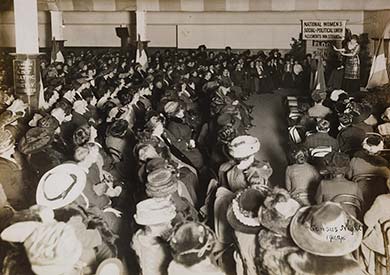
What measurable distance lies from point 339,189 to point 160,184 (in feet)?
2.25

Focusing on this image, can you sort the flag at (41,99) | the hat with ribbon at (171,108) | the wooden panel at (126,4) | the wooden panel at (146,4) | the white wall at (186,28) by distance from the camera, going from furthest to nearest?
the white wall at (186,28), the wooden panel at (146,4), the wooden panel at (126,4), the flag at (41,99), the hat with ribbon at (171,108)

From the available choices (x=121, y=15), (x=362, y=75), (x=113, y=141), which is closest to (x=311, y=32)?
(x=362, y=75)

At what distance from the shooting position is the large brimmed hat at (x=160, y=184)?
185 centimetres

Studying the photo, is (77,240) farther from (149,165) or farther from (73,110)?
(73,110)

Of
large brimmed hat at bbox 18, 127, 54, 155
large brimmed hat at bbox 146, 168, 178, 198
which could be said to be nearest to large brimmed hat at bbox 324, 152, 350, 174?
large brimmed hat at bbox 146, 168, 178, 198

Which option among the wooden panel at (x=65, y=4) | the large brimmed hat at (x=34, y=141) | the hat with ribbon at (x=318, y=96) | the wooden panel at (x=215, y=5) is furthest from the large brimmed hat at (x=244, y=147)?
the wooden panel at (x=65, y=4)

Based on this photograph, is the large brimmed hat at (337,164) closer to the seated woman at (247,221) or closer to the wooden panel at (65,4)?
the seated woman at (247,221)

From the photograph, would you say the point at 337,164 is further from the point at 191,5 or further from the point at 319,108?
the point at 191,5

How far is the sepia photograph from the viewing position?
1682 mm

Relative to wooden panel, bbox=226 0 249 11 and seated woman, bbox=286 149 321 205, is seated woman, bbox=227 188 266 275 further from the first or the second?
wooden panel, bbox=226 0 249 11

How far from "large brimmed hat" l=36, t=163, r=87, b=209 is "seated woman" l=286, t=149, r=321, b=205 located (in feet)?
2.82

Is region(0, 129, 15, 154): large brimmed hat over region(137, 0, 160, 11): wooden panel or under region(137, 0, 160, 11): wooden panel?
under

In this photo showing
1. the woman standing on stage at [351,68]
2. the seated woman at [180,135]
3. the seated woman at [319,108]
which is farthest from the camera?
the woman standing on stage at [351,68]

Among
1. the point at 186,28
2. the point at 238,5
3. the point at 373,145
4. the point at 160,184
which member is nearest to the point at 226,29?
the point at 186,28
